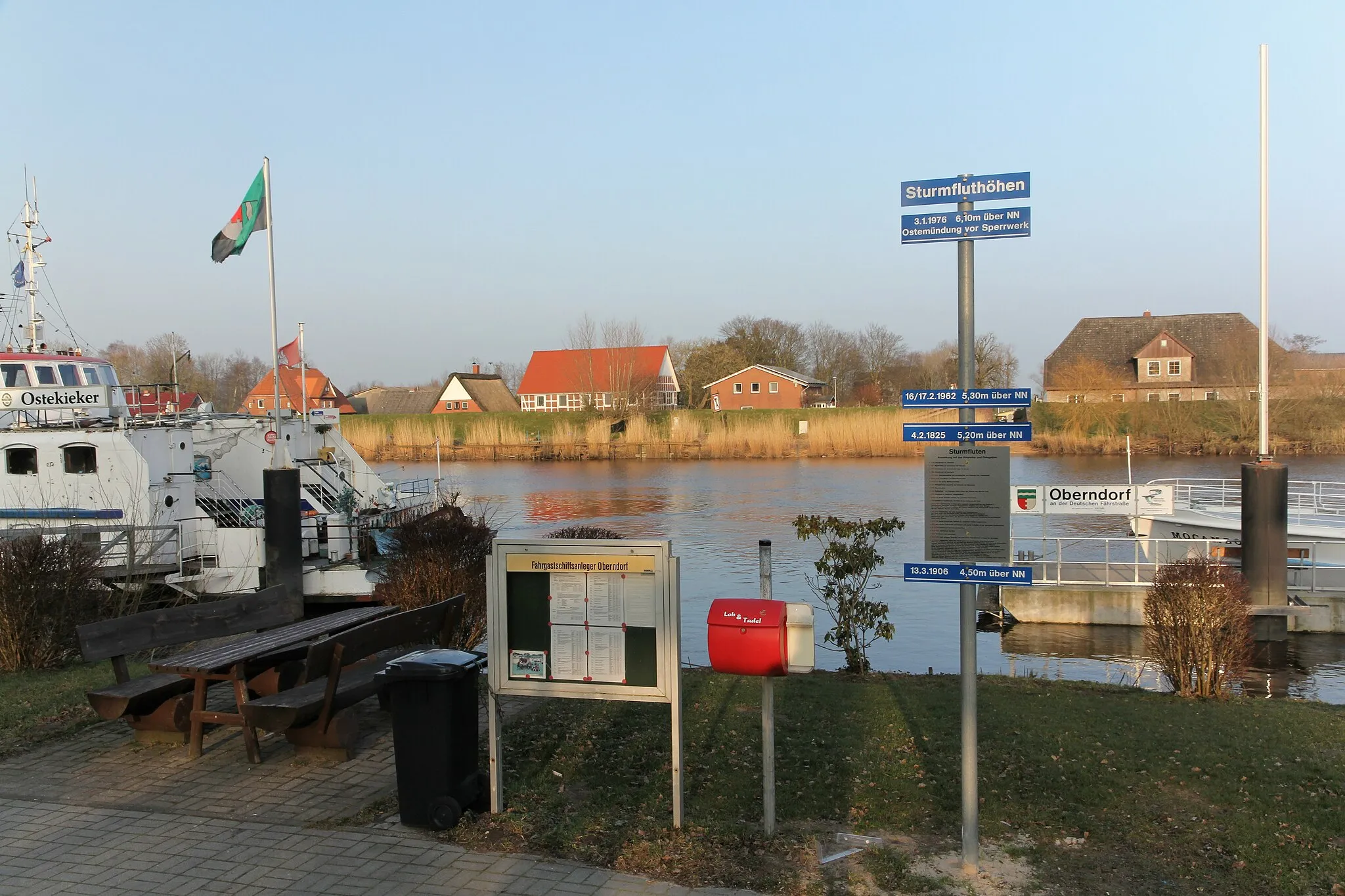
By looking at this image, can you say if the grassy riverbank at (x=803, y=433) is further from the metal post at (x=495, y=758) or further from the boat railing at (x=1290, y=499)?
the metal post at (x=495, y=758)

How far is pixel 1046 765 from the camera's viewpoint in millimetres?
6586

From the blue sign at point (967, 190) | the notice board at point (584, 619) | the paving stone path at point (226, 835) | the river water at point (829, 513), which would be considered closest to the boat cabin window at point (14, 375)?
the river water at point (829, 513)

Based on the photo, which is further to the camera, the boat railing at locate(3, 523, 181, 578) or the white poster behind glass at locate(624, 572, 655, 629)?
the boat railing at locate(3, 523, 181, 578)

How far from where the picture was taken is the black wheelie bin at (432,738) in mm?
5523

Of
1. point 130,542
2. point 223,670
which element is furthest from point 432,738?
point 130,542

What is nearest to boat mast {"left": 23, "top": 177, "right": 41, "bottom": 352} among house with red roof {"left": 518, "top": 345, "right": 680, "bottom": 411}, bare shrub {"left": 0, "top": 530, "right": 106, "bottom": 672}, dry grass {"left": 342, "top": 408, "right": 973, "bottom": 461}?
bare shrub {"left": 0, "top": 530, "right": 106, "bottom": 672}

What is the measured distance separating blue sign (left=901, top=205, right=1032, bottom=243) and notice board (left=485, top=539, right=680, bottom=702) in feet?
6.83

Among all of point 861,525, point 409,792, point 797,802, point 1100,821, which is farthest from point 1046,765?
point 861,525

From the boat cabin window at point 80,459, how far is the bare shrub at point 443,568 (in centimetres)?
750

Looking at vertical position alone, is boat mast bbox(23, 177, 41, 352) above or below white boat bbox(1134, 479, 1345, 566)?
above

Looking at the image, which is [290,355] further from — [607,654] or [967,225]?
[967,225]

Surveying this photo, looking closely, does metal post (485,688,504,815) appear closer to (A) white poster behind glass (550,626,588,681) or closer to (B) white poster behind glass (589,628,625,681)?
(A) white poster behind glass (550,626,588,681)

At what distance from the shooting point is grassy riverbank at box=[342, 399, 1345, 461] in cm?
4819

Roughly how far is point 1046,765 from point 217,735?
596 cm
